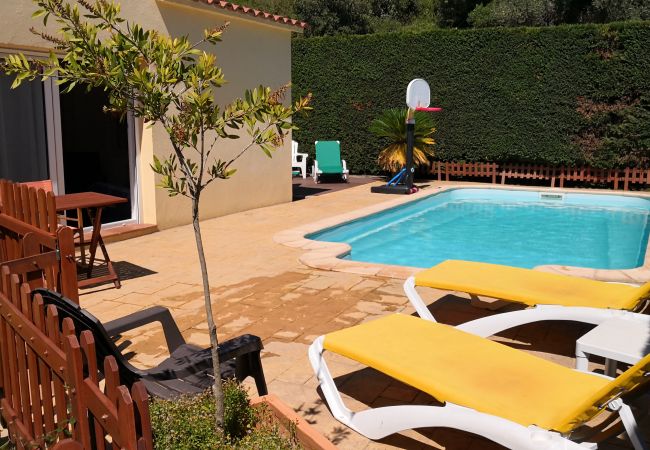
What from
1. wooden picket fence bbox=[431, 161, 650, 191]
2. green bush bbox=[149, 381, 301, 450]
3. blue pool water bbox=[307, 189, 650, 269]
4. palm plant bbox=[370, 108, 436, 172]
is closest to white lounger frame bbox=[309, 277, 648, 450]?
green bush bbox=[149, 381, 301, 450]

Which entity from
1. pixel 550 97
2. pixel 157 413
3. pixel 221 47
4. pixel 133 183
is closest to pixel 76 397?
pixel 157 413

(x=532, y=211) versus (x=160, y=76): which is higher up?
(x=160, y=76)

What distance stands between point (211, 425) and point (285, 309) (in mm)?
2933

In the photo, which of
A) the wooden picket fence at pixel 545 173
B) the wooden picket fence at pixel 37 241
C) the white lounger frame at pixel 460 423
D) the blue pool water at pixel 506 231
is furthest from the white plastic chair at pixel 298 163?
the white lounger frame at pixel 460 423

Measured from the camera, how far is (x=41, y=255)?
3.74 m

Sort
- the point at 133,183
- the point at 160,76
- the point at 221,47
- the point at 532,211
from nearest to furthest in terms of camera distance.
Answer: the point at 160,76
the point at 133,183
the point at 221,47
the point at 532,211

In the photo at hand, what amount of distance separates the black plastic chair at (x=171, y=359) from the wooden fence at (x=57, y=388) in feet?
0.60

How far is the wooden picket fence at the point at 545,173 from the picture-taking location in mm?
15156

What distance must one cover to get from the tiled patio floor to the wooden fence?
143cm

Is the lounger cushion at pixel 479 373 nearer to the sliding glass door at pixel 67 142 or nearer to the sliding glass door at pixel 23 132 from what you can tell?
the sliding glass door at pixel 67 142

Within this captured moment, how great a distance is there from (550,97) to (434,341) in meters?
13.5

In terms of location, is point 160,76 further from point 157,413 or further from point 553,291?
point 553,291

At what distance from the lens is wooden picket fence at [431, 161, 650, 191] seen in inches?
597

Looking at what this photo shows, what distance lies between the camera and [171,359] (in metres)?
3.23
